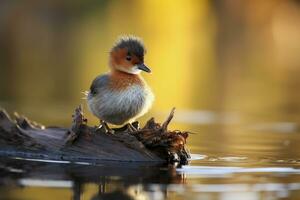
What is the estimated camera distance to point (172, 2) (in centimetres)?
4534

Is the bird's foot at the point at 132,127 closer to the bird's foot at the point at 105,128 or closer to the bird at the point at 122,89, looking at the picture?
the bird at the point at 122,89

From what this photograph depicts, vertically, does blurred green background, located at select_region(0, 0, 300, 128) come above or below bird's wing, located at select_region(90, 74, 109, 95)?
above

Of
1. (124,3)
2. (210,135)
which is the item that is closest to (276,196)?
(210,135)

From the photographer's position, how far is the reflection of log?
911cm

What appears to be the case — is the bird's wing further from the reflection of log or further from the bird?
the reflection of log

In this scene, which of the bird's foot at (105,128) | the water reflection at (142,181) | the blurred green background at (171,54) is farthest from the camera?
the blurred green background at (171,54)

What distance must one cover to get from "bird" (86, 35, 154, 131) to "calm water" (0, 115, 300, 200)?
22.2 inches

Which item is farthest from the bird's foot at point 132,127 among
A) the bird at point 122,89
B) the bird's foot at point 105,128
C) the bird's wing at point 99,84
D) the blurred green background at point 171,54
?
the blurred green background at point 171,54

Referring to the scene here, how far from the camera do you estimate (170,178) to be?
8.47m

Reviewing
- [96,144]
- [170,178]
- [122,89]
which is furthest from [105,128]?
[170,178]

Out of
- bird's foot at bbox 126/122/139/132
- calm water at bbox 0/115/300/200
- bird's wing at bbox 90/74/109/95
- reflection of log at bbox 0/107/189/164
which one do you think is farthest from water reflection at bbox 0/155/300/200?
bird's wing at bbox 90/74/109/95

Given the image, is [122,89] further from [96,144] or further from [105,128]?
[96,144]

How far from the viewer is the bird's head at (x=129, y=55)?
966 cm

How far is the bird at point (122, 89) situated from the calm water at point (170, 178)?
1.85 feet
